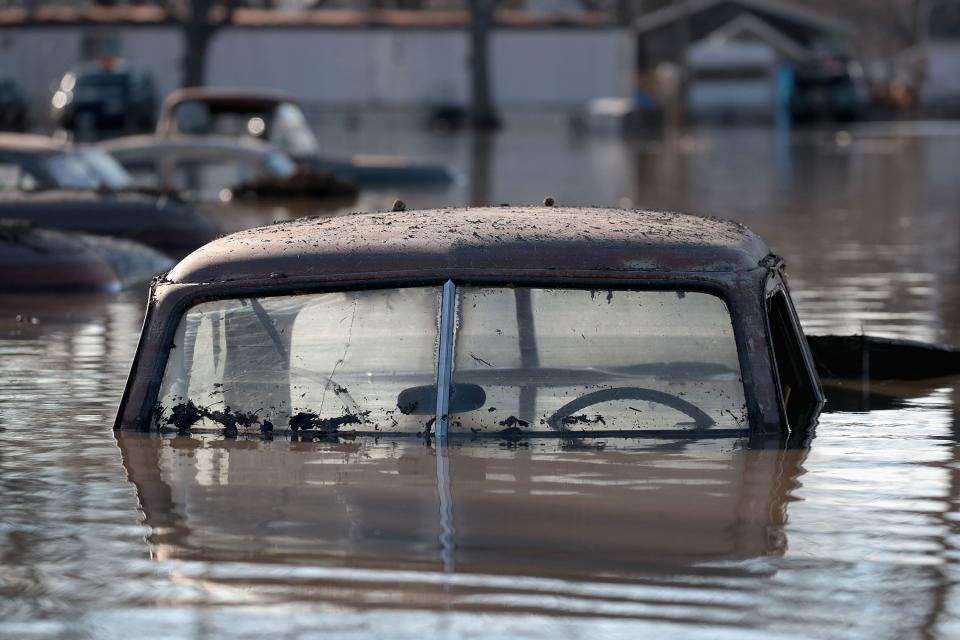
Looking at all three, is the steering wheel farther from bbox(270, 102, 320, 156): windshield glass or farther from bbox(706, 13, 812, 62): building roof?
bbox(706, 13, 812, 62): building roof

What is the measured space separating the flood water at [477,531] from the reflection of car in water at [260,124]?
15.8 meters

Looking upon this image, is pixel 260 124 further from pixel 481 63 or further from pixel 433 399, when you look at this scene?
pixel 481 63

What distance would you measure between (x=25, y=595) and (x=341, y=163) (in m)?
21.3

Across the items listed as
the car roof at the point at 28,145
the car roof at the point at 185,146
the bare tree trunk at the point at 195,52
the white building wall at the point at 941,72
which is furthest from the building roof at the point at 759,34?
the car roof at the point at 28,145

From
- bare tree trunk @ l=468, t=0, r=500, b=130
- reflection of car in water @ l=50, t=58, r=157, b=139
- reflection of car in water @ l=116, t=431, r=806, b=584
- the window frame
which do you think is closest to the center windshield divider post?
reflection of car in water @ l=116, t=431, r=806, b=584

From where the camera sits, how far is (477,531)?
5.72 meters

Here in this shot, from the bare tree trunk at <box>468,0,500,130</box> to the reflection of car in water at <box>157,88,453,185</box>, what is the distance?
3188cm

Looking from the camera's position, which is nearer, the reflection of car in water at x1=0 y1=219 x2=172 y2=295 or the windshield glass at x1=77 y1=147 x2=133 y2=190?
the reflection of car in water at x1=0 y1=219 x2=172 y2=295

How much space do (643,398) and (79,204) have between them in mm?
9882

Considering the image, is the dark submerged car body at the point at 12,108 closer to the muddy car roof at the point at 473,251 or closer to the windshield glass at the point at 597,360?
the muddy car roof at the point at 473,251

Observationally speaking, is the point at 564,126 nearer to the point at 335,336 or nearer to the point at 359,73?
the point at 359,73

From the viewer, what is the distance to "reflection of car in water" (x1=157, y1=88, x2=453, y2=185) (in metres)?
24.8

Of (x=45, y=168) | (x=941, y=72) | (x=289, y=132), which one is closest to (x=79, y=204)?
(x=45, y=168)

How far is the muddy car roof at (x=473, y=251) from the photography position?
6.05 m
